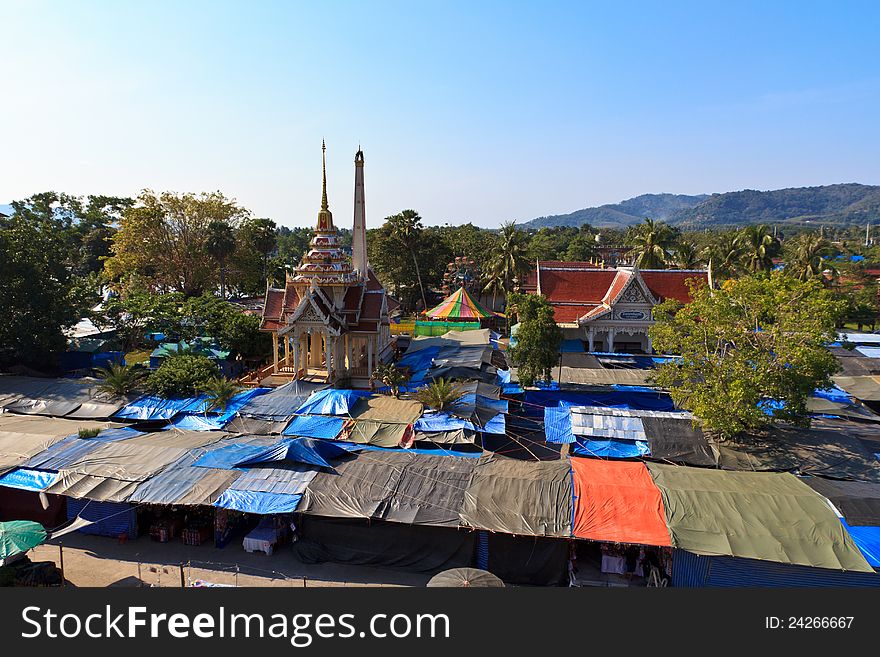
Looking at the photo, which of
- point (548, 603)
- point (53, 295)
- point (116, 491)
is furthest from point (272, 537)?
point (53, 295)

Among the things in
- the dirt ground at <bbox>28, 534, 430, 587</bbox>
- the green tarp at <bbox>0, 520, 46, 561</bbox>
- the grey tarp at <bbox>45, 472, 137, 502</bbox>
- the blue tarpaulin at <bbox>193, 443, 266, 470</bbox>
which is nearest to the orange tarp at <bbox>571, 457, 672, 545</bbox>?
the dirt ground at <bbox>28, 534, 430, 587</bbox>

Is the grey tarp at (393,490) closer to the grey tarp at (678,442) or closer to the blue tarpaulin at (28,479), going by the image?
the grey tarp at (678,442)

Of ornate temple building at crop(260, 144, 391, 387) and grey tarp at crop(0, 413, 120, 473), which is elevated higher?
ornate temple building at crop(260, 144, 391, 387)

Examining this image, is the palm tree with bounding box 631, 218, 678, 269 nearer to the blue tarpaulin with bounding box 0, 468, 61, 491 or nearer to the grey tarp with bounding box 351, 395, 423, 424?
the grey tarp with bounding box 351, 395, 423, 424

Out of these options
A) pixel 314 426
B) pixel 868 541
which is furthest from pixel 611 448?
pixel 314 426

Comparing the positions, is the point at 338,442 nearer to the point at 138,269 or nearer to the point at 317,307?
the point at 317,307

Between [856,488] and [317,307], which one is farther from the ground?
[317,307]

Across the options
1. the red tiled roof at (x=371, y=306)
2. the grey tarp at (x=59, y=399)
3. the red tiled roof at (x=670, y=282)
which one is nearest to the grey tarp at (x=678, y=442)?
the red tiled roof at (x=371, y=306)
